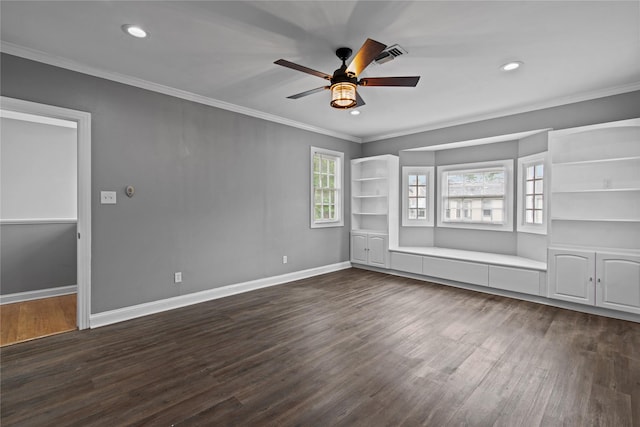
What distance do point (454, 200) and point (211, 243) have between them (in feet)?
14.5

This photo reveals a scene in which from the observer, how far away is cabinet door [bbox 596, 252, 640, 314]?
3.38 metres

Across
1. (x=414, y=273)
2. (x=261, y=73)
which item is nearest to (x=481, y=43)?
(x=261, y=73)

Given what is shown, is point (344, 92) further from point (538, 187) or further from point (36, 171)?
point (36, 171)

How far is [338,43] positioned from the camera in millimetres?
2639

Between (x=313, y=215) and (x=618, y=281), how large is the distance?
423cm

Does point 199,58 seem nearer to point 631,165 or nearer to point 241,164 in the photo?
point 241,164

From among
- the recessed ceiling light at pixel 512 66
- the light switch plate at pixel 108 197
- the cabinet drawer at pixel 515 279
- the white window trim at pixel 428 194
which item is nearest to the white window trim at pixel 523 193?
the cabinet drawer at pixel 515 279

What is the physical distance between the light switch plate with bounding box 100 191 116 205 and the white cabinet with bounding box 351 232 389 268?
167 inches

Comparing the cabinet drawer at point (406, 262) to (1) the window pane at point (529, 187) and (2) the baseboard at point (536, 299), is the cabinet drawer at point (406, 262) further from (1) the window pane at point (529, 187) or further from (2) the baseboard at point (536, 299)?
(1) the window pane at point (529, 187)

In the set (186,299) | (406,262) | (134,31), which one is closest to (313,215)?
(406,262)

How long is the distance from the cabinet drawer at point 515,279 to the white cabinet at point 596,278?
0.60 feet

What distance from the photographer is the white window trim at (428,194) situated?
19.2 feet

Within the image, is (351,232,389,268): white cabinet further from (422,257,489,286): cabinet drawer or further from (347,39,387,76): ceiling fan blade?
(347,39,387,76): ceiling fan blade

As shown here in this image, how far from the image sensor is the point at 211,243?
418 centimetres
